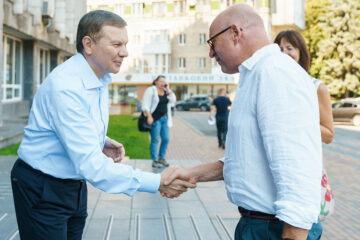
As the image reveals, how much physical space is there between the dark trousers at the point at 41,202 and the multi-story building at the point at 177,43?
49.3 m

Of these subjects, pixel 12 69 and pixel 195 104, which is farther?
pixel 195 104

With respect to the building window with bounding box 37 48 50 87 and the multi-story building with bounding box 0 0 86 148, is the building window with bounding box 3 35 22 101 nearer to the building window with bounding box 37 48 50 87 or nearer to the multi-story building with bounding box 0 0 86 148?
the multi-story building with bounding box 0 0 86 148

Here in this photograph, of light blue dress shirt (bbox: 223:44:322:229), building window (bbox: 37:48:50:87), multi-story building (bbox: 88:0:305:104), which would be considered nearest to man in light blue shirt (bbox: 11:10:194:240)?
light blue dress shirt (bbox: 223:44:322:229)

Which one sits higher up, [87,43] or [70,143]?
[87,43]

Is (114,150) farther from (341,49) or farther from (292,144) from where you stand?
(341,49)

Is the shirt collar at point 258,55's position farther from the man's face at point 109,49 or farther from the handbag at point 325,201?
the handbag at point 325,201

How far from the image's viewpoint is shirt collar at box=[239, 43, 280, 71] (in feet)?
6.08

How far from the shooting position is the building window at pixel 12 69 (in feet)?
56.1

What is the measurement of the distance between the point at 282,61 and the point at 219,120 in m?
11.7

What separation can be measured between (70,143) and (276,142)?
1039 mm

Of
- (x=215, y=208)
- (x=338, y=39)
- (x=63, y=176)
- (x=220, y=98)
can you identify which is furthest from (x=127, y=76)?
(x=63, y=176)

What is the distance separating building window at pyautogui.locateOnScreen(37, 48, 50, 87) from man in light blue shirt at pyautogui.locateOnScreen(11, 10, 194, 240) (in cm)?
2082

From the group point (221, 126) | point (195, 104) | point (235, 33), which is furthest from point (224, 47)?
point (195, 104)

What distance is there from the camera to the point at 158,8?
182 feet
